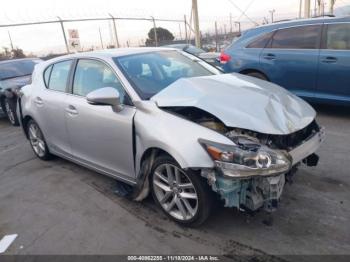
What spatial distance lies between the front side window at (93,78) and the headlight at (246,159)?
1.28m

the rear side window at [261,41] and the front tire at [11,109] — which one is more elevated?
the rear side window at [261,41]

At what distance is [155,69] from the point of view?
12.8ft

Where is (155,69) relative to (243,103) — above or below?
above

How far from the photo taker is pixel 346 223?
311 centimetres

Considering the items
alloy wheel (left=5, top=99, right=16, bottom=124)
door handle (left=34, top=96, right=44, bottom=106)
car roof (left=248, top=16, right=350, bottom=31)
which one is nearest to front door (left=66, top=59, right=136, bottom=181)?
door handle (left=34, top=96, right=44, bottom=106)

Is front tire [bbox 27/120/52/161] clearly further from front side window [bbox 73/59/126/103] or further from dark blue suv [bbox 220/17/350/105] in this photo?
dark blue suv [bbox 220/17/350/105]

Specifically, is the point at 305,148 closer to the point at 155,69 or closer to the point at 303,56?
the point at 155,69

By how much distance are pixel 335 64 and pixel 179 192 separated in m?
4.09

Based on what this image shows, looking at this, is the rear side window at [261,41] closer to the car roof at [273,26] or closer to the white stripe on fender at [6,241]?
the car roof at [273,26]

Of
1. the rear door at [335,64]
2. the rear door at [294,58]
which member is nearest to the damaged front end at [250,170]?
the rear door at [335,64]

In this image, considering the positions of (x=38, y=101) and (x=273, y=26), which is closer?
(x=38, y=101)

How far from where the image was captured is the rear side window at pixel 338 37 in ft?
19.1

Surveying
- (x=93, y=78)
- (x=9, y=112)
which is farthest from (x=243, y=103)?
(x=9, y=112)

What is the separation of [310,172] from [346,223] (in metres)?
1.09
